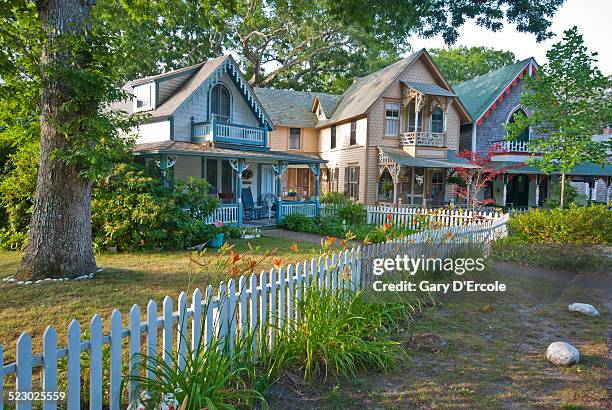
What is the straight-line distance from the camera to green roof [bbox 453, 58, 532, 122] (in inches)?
1022

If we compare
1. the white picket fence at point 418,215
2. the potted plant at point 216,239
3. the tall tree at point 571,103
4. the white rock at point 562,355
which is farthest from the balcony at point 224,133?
the white rock at point 562,355

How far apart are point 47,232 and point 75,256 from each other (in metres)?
0.64

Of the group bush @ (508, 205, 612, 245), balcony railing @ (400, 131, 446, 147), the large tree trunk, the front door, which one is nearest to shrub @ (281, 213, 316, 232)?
bush @ (508, 205, 612, 245)

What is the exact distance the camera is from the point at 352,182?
25516 millimetres

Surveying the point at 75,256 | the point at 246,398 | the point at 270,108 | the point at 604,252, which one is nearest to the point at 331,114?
the point at 270,108

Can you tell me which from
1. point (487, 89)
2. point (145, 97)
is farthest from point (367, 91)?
point (145, 97)

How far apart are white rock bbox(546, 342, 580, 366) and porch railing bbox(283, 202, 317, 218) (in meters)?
14.5

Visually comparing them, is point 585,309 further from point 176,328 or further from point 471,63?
point 471,63

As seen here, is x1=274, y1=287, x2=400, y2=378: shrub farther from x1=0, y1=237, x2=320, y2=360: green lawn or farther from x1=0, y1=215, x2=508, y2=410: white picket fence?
x1=0, y1=237, x2=320, y2=360: green lawn

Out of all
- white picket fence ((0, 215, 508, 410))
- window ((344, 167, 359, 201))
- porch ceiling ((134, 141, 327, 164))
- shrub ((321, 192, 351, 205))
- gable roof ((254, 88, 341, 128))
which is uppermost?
gable roof ((254, 88, 341, 128))

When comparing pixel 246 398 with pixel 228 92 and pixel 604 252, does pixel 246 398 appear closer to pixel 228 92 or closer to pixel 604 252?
pixel 604 252

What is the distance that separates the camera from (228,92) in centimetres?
2006

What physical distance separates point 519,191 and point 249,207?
20197 millimetres

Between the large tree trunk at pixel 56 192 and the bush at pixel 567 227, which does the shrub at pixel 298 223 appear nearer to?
the bush at pixel 567 227
